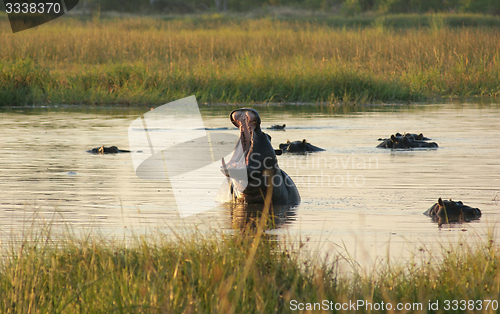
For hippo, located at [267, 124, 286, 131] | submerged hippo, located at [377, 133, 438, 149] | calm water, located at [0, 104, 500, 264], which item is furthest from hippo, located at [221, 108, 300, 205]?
hippo, located at [267, 124, 286, 131]

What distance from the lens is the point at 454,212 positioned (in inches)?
296

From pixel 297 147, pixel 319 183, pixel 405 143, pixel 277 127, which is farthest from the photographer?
pixel 277 127

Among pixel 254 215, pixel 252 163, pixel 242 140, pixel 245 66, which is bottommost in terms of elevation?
pixel 254 215

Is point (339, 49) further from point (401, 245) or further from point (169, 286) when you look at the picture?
point (169, 286)

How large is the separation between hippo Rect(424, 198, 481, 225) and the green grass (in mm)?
2169

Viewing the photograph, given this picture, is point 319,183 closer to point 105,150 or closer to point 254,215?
point 254,215

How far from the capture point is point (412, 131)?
→ 52.1 feet

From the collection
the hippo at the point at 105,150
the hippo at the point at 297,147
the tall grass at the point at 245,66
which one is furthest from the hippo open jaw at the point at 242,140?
the tall grass at the point at 245,66

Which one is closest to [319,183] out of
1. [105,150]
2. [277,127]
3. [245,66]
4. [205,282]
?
[105,150]

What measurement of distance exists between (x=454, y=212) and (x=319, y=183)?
2.60 metres

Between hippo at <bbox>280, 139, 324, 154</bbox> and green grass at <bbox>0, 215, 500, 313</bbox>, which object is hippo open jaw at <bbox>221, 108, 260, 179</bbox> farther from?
hippo at <bbox>280, 139, 324, 154</bbox>

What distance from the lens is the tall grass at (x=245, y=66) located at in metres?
22.0

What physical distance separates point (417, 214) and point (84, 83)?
1603 centimetres

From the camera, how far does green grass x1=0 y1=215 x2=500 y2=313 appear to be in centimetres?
433
